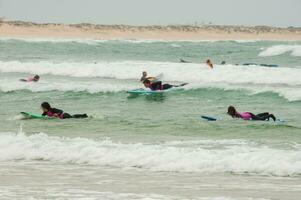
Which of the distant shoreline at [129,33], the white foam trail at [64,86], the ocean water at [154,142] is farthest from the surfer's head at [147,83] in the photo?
the distant shoreline at [129,33]

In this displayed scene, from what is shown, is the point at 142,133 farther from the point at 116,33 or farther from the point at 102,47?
the point at 116,33

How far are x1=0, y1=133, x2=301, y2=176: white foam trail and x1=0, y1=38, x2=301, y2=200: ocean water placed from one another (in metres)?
0.02

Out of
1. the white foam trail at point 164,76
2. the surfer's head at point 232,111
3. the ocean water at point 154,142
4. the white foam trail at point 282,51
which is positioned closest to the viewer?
the ocean water at point 154,142

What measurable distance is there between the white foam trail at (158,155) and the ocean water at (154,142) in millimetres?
18

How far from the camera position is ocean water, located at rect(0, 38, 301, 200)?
1109 centimetres

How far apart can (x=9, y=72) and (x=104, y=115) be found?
17763mm

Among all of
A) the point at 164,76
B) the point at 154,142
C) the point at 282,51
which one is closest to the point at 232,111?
the point at 154,142

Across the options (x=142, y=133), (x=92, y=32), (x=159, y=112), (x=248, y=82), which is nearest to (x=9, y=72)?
(x=248, y=82)

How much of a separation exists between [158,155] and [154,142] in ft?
5.91

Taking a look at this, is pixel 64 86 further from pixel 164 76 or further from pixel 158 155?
pixel 158 155

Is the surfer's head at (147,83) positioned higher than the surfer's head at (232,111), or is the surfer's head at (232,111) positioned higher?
the surfer's head at (147,83)

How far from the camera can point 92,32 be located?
277ft

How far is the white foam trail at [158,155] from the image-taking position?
41.4 ft

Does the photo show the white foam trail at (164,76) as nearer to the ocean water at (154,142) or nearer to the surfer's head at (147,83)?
the ocean water at (154,142)
